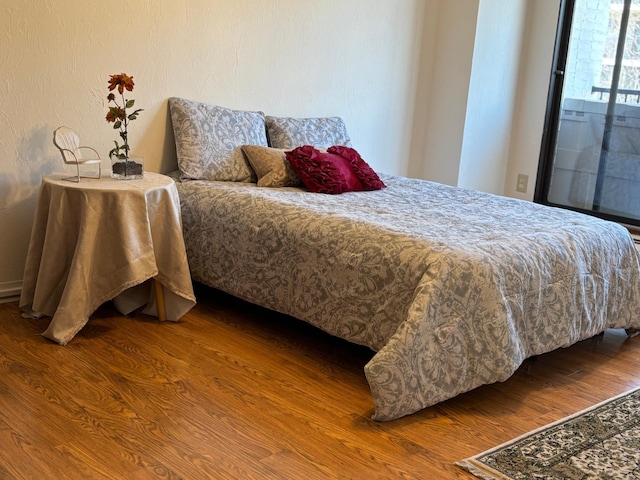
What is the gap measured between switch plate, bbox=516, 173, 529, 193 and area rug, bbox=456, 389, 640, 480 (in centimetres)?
271

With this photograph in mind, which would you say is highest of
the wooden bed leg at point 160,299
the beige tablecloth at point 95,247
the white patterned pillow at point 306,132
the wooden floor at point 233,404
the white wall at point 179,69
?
the white wall at point 179,69

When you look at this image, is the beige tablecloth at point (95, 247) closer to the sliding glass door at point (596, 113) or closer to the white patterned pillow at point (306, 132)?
the white patterned pillow at point (306, 132)

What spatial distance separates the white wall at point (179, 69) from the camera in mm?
3037

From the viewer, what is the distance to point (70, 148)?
2.98 meters

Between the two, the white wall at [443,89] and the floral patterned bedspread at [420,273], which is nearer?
the floral patterned bedspread at [420,273]

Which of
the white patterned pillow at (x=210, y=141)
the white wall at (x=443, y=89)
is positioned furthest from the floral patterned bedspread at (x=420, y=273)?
the white wall at (x=443, y=89)

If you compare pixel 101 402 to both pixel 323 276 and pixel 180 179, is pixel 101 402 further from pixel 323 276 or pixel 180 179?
pixel 180 179

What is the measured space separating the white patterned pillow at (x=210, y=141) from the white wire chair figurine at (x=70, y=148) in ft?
1.59

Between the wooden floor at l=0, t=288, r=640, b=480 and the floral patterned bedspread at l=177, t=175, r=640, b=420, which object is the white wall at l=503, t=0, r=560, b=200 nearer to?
the floral patterned bedspread at l=177, t=175, r=640, b=420

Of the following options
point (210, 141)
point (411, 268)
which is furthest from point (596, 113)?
point (411, 268)

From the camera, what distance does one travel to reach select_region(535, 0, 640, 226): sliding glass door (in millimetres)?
4539

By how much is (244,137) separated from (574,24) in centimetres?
238

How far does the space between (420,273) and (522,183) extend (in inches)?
113

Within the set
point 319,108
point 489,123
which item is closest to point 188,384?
point 319,108
